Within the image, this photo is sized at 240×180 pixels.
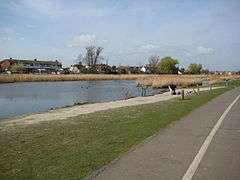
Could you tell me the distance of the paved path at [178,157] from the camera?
297 inches

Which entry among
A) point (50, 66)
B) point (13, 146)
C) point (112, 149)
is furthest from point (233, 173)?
point (50, 66)

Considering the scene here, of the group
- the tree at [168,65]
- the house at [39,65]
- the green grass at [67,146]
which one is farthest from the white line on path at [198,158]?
the house at [39,65]

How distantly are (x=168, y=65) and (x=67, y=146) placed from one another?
137 meters

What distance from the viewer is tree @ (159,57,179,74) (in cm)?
14575

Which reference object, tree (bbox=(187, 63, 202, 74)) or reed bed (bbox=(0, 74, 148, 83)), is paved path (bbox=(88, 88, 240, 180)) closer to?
reed bed (bbox=(0, 74, 148, 83))

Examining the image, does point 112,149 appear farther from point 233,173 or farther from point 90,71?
point 90,71

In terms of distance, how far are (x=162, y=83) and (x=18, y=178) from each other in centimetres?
5883

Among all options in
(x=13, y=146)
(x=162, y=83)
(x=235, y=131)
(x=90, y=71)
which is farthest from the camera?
(x=90, y=71)

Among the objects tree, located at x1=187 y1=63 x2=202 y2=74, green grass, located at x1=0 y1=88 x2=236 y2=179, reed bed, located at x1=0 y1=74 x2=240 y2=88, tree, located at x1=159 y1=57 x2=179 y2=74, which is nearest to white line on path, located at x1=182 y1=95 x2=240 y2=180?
green grass, located at x1=0 y1=88 x2=236 y2=179

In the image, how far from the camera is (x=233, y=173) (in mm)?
7594

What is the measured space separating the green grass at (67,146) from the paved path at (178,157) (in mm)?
456

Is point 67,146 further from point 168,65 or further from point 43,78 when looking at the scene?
point 168,65

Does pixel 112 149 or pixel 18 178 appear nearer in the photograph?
pixel 18 178

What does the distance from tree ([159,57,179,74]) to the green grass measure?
5108 inches
